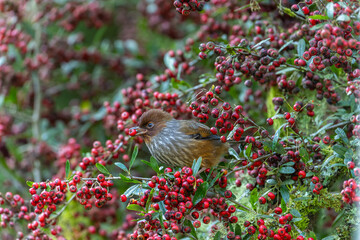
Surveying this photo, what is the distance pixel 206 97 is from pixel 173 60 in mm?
1200

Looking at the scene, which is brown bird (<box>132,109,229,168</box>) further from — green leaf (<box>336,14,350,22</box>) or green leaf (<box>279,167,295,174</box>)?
green leaf (<box>336,14,350,22</box>)

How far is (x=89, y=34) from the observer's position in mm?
5336

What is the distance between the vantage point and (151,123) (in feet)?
9.53

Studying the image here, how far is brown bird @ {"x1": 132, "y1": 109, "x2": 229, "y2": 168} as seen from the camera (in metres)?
2.83

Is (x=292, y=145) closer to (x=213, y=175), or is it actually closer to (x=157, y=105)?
(x=213, y=175)

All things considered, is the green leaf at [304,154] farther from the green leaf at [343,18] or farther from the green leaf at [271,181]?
the green leaf at [343,18]

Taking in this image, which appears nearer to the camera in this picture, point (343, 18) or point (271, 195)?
point (343, 18)

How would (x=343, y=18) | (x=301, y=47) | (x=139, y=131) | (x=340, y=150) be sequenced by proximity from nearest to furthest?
(x=343, y=18)
(x=340, y=150)
(x=301, y=47)
(x=139, y=131)

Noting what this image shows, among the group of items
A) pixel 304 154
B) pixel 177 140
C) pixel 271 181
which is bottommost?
pixel 177 140

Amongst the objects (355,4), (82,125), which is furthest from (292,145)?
(82,125)

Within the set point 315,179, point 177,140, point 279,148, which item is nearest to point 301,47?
point 279,148

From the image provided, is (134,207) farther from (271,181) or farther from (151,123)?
(151,123)

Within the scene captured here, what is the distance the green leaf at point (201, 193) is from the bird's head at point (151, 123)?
0.77 m

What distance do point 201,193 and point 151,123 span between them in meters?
0.92
